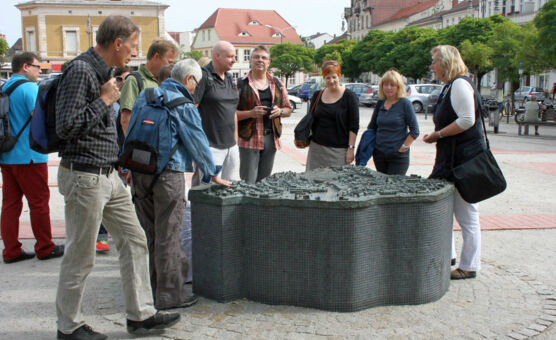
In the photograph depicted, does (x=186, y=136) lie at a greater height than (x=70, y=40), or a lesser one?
lesser

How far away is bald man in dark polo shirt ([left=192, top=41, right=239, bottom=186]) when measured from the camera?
5.55m

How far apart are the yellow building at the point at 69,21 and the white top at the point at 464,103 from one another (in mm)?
84607

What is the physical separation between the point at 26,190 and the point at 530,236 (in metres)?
5.29

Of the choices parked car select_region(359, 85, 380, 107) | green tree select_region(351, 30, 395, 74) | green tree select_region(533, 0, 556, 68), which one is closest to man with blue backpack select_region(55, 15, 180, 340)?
green tree select_region(533, 0, 556, 68)

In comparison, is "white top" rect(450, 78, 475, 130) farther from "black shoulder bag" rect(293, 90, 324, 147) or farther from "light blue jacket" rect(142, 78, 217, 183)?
"light blue jacket" rect(142, 78, 217, 183)

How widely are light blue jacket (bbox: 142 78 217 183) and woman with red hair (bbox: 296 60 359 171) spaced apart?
2.40 m

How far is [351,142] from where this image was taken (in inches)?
249

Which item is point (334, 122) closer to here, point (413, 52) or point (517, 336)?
point (517, 336)

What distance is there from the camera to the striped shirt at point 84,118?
3305 mm

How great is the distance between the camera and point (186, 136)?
13.1 ft

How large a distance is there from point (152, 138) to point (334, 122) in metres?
2.71

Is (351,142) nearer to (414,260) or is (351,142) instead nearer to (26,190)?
(414,260)

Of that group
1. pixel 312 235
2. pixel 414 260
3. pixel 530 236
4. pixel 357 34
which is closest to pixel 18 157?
pixel 312 235

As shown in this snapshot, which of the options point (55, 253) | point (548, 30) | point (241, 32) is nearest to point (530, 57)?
point (548, 30)
